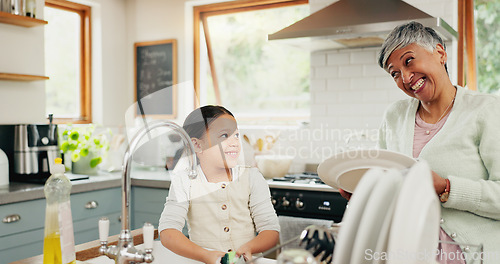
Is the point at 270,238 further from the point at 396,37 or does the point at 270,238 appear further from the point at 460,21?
the point at 460,21

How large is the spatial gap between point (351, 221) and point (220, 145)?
752 mm

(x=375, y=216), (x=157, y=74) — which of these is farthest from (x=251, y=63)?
Answer: (x=375, y=216)

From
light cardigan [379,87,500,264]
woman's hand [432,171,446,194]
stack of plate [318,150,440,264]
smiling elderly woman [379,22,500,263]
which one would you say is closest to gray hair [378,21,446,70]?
smiling elderly woman [379,22,500,263]

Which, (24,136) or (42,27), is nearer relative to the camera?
(24,136)

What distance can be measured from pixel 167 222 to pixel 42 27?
A: 7.72 feet

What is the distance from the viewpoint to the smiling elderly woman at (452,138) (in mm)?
1215

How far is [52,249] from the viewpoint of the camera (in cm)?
110

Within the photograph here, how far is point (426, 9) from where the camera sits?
9.56ft

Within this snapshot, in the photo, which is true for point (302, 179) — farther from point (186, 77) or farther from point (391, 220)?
point (391, 220)

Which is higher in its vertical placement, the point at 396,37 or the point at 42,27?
the point at 42,27

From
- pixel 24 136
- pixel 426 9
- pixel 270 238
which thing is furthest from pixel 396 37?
pixel 24 136

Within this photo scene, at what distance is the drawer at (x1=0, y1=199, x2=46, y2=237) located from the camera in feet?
7.73

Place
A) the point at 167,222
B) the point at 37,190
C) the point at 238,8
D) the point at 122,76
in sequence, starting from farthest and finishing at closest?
1. the point at 122,76
2. the point at 238,8
3. the point at 37,190
4. the point at 167,222

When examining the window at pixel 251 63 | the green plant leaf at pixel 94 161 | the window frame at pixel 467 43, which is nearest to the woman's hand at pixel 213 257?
the green plant leaf at pixel 94 161
